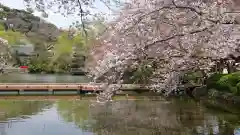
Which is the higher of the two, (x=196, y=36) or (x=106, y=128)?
(x=196, y=36)

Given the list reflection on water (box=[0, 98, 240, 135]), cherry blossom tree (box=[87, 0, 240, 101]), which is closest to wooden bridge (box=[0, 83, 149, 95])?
reflection on water (box=[0, 98, 240, 135])

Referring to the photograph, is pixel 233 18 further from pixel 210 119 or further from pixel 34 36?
pixel 34 36

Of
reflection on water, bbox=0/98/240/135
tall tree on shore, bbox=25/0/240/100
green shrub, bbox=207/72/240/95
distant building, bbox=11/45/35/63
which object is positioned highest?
distant building, bbox=11/45/35/63

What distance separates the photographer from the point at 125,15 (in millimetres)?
5766

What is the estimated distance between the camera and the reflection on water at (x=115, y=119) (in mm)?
9898

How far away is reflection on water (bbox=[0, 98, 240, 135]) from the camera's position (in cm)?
990

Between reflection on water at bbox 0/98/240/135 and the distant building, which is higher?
the distant building

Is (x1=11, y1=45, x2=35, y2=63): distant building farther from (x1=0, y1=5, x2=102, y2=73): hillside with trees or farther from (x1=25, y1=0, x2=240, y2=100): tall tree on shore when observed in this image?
(x1=25, y1=0, x2=240, y2=100): tall tree on shore

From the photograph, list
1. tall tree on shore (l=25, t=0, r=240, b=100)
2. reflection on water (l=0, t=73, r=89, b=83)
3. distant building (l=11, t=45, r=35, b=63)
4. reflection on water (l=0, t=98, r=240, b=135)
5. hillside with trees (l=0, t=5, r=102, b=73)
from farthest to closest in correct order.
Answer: distant building (l=11, t=45, r=35, b=63)
hillside with trees (l=0, t=5, r=102, b=73)
reflection on water (l=0, t=73, r=89, b=83)
reflection on water (l=0, t=98, r=240, b=135)
tall tree on shore (l=25, t=0, r=240, b=100)

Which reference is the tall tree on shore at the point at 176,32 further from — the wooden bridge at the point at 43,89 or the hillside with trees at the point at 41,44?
the hillside with trees at the point at 41,44

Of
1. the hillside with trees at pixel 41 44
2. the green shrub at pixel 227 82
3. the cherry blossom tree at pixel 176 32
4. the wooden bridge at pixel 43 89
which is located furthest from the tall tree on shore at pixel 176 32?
the hillside with trees at pixel 41 44

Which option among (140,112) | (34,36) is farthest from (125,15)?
(34,36)

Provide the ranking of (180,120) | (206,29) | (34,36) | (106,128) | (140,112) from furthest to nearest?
(34,36)
(140,112)
(180,120)
(106,128)
(206,29)

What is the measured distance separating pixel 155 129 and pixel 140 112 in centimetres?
348
